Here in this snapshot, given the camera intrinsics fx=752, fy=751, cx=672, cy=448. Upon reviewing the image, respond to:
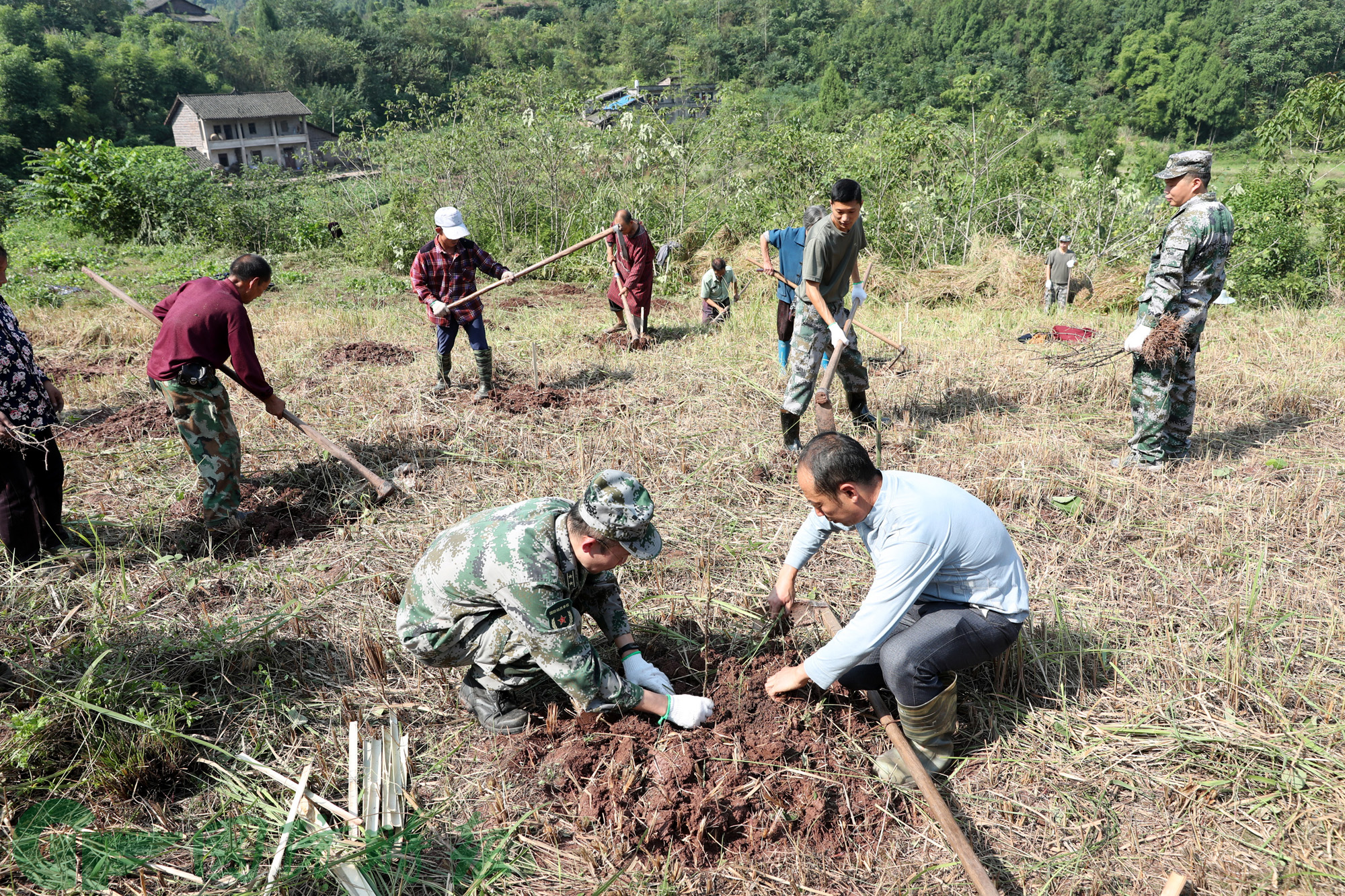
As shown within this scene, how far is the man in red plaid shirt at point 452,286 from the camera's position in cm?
610

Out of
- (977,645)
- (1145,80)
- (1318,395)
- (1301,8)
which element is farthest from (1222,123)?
(977,645)

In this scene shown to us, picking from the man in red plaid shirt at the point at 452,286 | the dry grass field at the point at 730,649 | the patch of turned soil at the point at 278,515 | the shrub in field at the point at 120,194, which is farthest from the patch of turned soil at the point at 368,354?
the shrub in field at the point at 120,194

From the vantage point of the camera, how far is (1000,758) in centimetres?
273

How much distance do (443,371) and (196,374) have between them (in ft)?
8.13

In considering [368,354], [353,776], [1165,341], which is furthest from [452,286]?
[1165,341]

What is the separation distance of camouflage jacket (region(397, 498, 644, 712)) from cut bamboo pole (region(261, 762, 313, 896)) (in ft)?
1.79

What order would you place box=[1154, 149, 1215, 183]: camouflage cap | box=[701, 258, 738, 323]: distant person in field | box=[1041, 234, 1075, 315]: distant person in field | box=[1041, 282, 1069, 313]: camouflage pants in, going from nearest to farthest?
box=[1154, 149, 1215, 183]: camouflage cap → box=[701, 258, 738, 323]: distant person in field → box=[1041, 234, 1075, 315]: distant person in field → box=[1041, 282, 1069, 313]: camouflage pants

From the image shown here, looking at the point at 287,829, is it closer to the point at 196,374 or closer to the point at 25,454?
the point at 196,374

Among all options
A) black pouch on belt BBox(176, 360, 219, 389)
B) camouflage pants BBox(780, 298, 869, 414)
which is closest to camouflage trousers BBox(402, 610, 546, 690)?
black pouch on belt BBox(176, 360, 219, 389)

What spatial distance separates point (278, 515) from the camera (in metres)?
4.47

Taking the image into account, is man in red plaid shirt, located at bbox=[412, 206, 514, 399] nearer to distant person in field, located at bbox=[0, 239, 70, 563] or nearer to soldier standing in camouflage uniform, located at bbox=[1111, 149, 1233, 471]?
distant person in field, located at bbox=[0, 239, 70, 563]

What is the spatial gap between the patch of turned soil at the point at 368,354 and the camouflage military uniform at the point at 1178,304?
611 centimetres

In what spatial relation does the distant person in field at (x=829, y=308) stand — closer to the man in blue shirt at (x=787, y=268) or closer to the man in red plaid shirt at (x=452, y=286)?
the man in blue shirt at (x=787, y=268)

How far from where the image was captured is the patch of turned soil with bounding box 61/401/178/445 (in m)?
5.38
